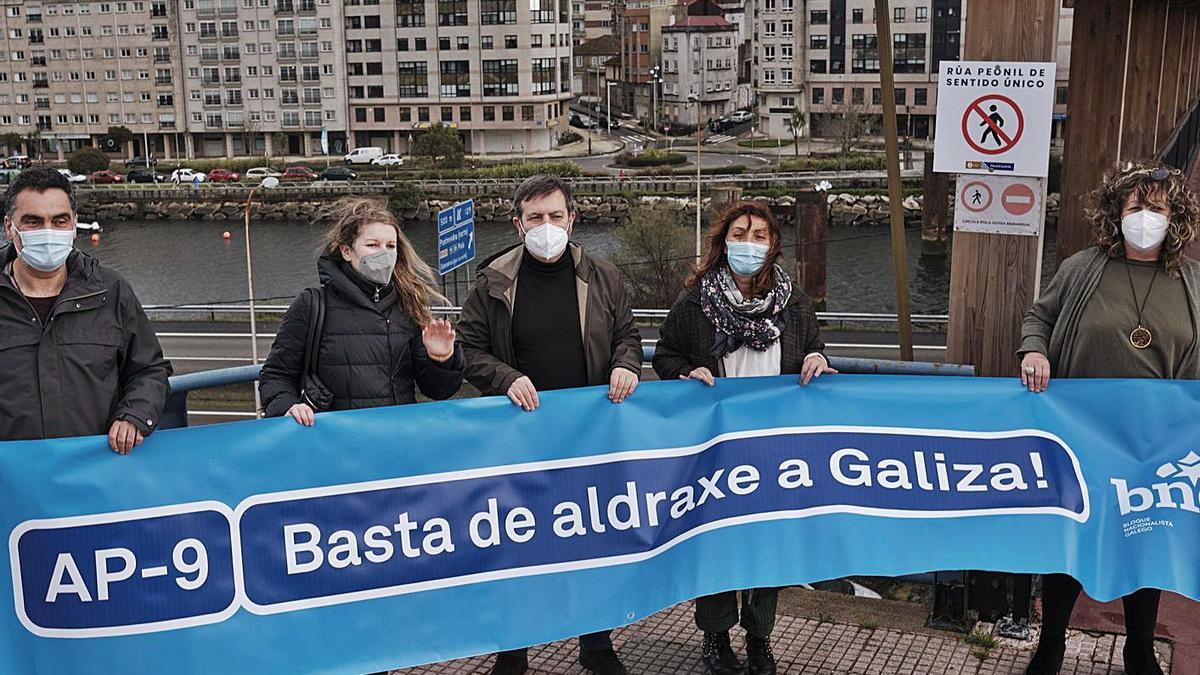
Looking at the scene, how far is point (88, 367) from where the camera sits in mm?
4383

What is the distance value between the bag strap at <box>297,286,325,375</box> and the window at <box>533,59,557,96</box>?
314 feet

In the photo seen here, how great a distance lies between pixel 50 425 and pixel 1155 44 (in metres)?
17.2

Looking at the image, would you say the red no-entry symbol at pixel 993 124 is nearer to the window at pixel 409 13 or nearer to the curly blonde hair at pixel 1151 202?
the curly blonde hair at pixel 1151 202

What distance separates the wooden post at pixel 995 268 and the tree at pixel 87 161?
329ft

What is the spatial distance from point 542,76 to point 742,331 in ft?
316

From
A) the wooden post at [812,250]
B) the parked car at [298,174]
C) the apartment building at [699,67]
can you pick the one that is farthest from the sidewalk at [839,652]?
the apartment building at [699,67]

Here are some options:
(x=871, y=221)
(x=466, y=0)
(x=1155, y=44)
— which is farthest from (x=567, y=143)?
(x=1155, y=44)

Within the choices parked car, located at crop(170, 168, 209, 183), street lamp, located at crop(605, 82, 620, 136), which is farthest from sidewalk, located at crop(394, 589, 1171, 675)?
street lamp, located at crop(605, 82, 620, 136)

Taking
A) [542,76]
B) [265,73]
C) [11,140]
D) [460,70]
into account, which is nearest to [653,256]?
[542,76]

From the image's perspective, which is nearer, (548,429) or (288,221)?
(548,429)

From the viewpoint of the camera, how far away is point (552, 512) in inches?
188

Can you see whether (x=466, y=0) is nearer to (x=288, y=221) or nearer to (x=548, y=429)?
(x=288, y=221)

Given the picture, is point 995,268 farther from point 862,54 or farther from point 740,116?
point 740,116

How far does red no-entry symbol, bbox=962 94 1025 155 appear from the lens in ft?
18.2
